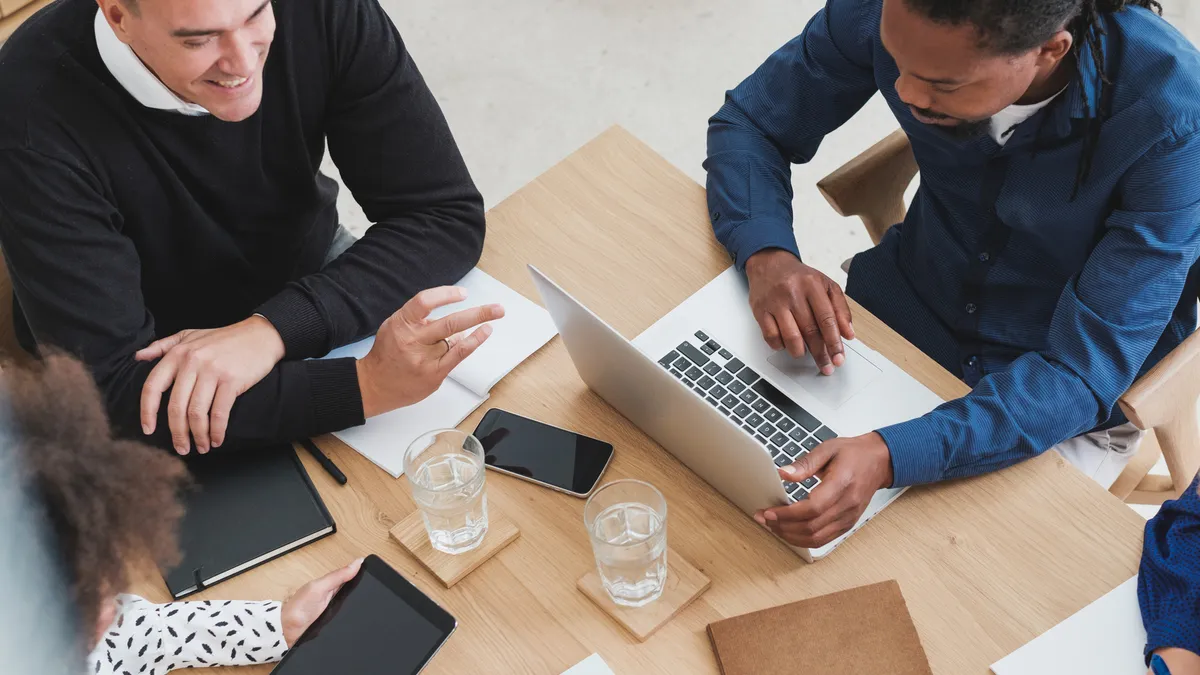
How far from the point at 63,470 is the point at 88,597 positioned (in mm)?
55

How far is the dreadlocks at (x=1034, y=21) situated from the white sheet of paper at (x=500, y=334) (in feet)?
1.74

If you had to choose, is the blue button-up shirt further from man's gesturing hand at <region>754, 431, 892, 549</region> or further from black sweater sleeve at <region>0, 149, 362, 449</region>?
black sweater sleeve at <region>0, 149, 362, 449</region>

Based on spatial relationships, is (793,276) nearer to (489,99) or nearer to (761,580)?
(761,580)

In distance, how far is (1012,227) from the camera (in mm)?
1366

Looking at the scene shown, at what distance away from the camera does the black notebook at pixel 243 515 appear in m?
1.09

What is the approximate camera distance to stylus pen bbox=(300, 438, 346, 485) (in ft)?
3.85

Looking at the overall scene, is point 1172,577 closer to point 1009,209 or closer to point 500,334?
point 1009,209

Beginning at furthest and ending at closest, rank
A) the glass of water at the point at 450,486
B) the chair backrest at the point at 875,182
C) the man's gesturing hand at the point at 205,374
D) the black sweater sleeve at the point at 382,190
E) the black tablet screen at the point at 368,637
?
1. the chair backrest at the point at 875,182
2. the black sweater sleeve at the point at 382,190
3. the man's gesturing hand at the point at 205,374
4. the glass of water at the point at 450,486
5. the black tablet screen at the point at 368,637

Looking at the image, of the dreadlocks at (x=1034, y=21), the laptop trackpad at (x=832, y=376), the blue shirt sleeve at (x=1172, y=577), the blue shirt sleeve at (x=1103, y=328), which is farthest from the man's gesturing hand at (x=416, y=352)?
the blue shirt sleeve at (x=1172, y=577)

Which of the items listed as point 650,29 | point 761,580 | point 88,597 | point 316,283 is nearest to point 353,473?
point 316,283

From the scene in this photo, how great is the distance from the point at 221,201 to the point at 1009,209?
0.96 metres

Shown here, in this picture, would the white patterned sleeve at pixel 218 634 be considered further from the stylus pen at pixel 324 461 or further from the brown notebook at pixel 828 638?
the brown notebook at pixel 828 638

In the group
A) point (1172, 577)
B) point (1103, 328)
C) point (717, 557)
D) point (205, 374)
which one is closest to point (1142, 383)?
point (1103, 328)

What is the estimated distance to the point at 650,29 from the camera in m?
3.06
